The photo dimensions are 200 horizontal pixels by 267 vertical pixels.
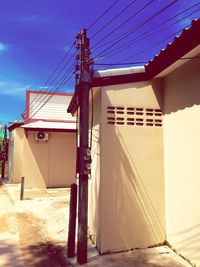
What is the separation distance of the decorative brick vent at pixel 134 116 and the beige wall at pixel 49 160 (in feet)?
32.9

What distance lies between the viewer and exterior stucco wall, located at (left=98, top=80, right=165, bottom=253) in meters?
6.03

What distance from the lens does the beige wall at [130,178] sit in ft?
19.8

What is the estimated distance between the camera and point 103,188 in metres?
6.04

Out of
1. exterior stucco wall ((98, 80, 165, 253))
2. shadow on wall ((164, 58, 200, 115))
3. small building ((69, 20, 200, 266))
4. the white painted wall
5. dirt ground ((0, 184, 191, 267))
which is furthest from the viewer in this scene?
the white painted wall

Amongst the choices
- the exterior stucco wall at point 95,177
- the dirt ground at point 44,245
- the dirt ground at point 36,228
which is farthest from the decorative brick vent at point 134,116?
the dirt ground at point 36,228

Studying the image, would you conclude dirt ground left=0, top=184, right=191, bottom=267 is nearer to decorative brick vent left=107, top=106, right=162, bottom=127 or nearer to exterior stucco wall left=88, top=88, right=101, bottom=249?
exterior stucco wall left=88, top=88, right=101, bottom=249

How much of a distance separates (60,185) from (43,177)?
1061 millimetres

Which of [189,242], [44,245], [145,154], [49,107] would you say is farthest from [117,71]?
[49,107]

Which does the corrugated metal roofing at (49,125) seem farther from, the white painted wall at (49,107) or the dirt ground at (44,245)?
the dirt ground at (44,245)

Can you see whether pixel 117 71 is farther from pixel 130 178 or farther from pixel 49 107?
pixel 49 107

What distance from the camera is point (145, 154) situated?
641cm

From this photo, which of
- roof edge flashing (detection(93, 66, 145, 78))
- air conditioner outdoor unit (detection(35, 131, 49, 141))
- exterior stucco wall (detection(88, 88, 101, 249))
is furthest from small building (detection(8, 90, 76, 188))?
roof edge flashing (detection(93, 66, 145, 78))

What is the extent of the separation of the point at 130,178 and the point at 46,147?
33.6 ft

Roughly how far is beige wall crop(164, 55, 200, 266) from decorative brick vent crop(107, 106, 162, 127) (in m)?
0.23
